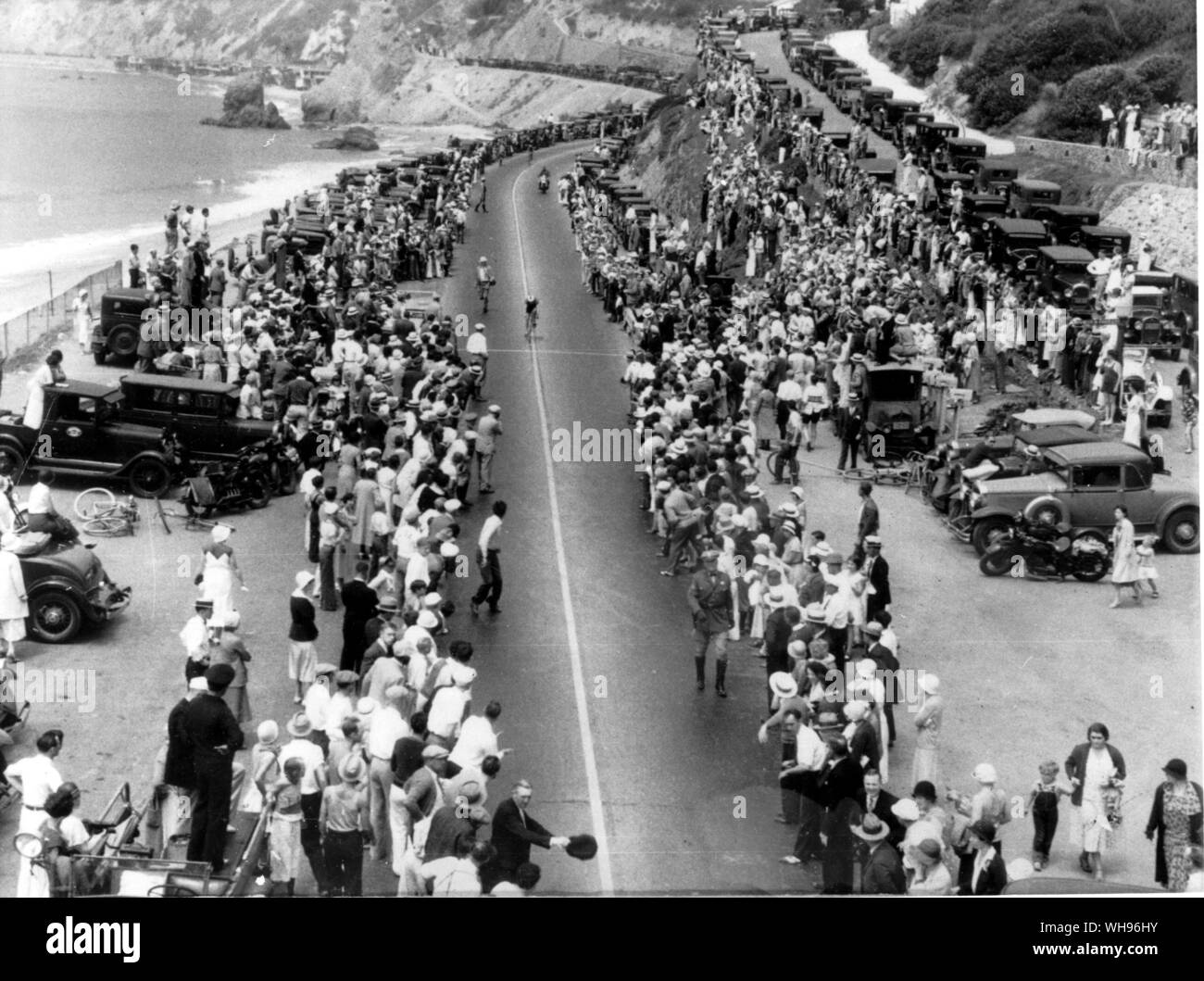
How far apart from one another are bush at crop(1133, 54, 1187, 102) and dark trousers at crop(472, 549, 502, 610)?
130 ft

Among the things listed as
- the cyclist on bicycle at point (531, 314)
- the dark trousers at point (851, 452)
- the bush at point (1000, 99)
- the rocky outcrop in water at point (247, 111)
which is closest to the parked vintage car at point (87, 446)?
the dark trousers at point (851, 452)

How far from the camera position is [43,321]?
41.5 m

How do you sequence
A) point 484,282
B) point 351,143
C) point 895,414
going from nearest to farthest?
point 895,414 → point 484,282 → point 351,143

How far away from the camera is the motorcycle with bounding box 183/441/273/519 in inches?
1030

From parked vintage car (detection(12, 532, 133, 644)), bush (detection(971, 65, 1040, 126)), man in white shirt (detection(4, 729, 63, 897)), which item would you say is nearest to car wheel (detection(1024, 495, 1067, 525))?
parked vintage car (detection(12, 532, 133, 644))

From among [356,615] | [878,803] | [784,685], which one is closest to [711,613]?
[784,685]

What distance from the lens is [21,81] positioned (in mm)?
191250

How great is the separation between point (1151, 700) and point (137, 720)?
477 inches

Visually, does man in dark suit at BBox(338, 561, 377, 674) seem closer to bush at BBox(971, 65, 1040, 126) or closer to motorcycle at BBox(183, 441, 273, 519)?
motorcycle at BBox(183, 441, 273, 519)

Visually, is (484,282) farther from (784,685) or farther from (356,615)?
(784,685)

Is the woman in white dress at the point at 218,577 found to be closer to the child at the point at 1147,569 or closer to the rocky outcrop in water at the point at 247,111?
the child at the point at 1147,569

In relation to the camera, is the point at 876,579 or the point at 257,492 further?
the point at 257,492

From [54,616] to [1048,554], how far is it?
45.9ft
